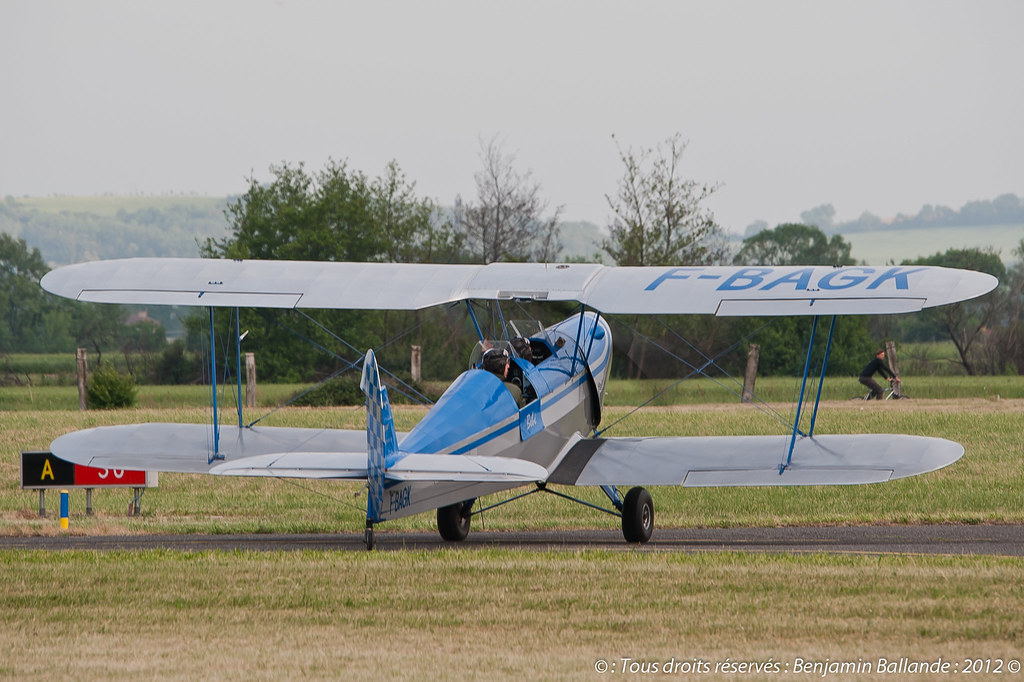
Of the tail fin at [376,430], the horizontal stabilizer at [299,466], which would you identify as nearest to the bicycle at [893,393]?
the tail fin at [376,430]

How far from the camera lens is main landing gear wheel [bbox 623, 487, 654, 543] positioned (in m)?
12.3

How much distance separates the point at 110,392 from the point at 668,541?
22.0m

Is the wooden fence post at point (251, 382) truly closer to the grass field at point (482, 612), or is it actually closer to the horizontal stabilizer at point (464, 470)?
the grass field at point (482, 612)

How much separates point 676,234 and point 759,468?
35.0 metres

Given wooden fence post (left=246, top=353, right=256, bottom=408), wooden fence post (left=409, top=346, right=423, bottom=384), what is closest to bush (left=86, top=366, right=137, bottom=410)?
wooden fence post (left=246, top=353, right=256, bottom=408)

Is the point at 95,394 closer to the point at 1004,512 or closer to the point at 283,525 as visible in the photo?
the point at 283,525

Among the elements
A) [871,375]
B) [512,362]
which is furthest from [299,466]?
[871,375]

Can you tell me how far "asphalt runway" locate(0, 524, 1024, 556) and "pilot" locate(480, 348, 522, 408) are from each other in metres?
1.53

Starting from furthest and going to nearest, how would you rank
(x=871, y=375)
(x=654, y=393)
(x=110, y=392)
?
(x=871, y=375)
(x=654, y=393)
(x=110, y=392)

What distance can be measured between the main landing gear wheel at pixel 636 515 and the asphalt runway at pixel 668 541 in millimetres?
133

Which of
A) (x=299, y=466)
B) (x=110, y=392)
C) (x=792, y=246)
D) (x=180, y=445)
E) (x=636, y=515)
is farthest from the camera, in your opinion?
(x=792, y=246)

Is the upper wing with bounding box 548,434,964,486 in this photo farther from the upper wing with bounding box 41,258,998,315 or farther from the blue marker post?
the blue marker post

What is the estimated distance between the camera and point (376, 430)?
9531 millimetres

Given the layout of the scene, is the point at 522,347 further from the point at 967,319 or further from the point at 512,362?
the point at 967,319
